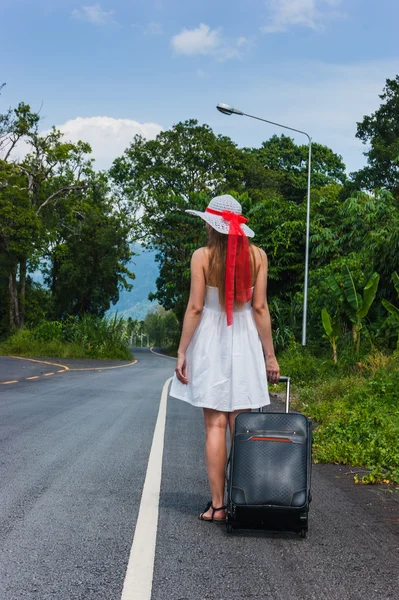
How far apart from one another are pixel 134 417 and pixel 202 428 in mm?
1568

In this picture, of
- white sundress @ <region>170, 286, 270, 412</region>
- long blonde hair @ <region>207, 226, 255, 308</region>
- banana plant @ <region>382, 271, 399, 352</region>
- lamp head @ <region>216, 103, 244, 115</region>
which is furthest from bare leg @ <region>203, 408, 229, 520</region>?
lamp head @ <region>216, 103, 244, 115</region>

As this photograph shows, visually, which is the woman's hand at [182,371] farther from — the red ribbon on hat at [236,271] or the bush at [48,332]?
the bush at [48,332]

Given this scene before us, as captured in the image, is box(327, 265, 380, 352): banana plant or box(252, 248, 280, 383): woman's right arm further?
box(327, 265, 380, 352): banana plant

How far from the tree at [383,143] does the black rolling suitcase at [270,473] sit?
1787 inches

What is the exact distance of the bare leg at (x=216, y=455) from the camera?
16.2 ft

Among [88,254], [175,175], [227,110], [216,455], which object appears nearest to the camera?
[216,455]

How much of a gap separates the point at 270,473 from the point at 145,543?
2.91ft

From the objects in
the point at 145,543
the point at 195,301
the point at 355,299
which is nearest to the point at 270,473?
the point at 145,543

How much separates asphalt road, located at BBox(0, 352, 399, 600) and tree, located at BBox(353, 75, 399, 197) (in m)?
43.5

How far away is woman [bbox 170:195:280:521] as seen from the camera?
499cm

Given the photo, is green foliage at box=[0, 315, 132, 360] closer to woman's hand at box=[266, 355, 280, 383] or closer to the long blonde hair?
woman's hand at box=[266, 355, 280, 383]

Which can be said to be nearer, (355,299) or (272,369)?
(272,369)

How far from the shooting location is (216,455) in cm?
500

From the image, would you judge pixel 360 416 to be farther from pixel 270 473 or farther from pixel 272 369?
pixel 270 473
